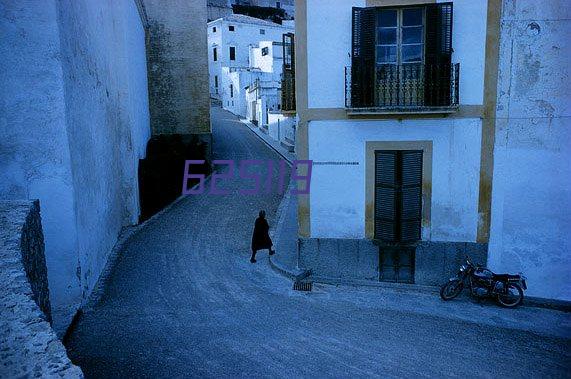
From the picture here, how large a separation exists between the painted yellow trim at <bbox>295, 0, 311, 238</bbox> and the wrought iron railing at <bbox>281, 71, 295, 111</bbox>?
1.41 metres

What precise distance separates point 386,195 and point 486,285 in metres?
2.62

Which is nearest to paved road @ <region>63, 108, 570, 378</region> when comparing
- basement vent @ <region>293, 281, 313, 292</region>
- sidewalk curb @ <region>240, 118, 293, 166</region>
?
basement vent @ <region>293, 281, 313, 292</region>

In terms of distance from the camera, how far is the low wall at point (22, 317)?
302 centimetres

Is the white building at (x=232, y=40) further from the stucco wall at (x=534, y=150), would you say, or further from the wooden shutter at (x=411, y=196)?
the stucco wall at (x=534, y=150)

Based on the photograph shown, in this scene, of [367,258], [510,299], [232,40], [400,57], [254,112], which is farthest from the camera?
[232,40]

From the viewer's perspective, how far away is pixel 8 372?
296 cm

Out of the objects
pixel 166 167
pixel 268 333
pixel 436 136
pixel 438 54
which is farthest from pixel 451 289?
pixel 166 167

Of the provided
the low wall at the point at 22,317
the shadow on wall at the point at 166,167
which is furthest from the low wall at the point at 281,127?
the low wall at the point at 22,317

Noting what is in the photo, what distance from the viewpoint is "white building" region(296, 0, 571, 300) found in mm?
9375

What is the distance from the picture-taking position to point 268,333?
7617mm

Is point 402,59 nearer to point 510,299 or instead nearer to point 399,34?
point 399,34

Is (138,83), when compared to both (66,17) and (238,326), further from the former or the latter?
(238,326)

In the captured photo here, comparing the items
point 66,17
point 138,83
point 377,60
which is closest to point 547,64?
point 377,60

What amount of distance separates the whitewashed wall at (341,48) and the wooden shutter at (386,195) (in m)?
1.48
